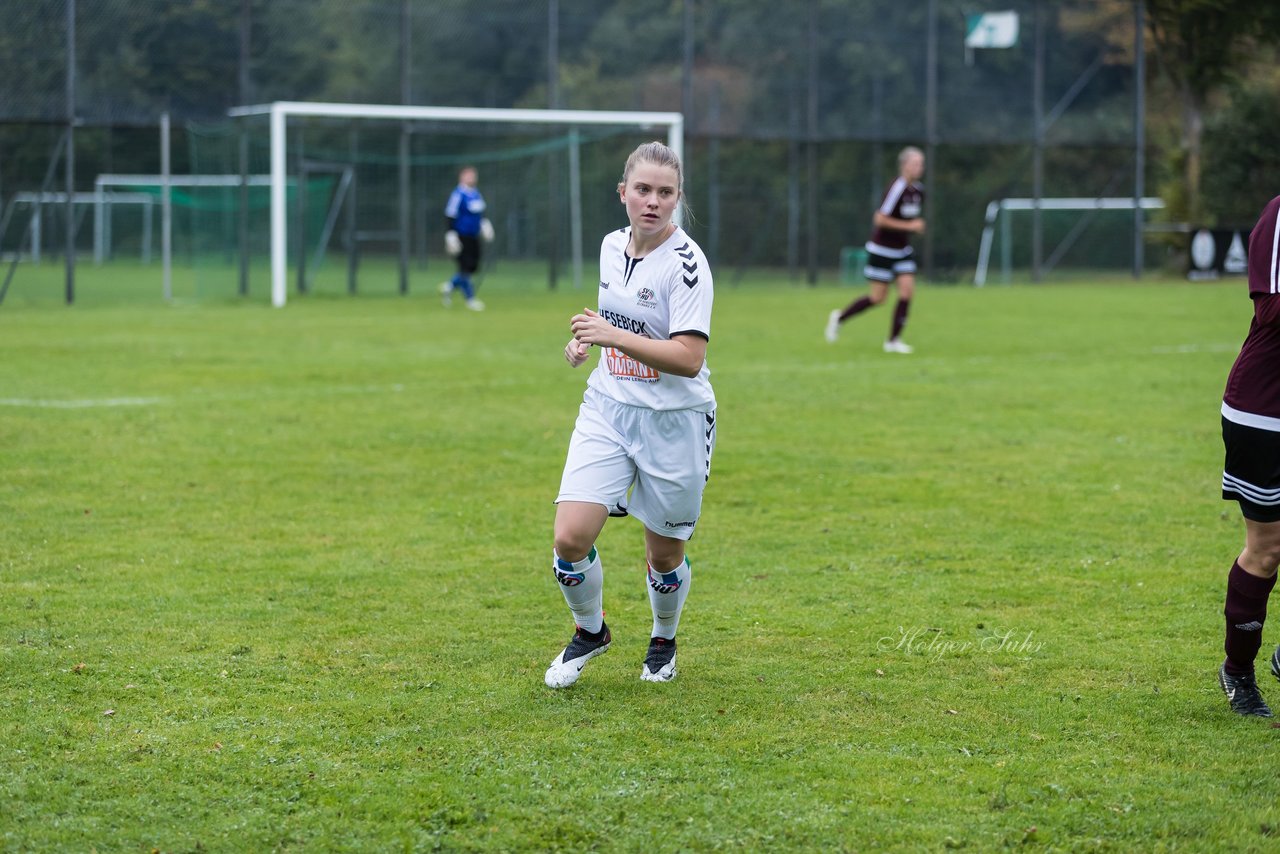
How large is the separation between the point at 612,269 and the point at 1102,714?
6.83 ft

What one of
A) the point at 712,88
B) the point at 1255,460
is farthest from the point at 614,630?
the point at 712,88

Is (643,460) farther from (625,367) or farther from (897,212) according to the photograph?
(897,212)

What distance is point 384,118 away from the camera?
94.9ft

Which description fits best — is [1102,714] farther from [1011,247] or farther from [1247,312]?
[1011,247]

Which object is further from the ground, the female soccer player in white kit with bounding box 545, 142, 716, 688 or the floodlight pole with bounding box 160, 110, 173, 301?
the floodlight pole with bounding box 160, 110, 173, 301

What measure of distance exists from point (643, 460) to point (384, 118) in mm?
24925

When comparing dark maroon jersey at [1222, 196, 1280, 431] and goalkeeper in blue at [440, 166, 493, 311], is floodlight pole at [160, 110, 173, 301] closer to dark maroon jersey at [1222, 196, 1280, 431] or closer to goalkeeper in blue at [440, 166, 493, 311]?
goalkeeper in blue at [440, 166, 493, 311]

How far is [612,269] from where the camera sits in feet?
17.0

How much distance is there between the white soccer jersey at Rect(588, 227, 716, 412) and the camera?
499 centimetres

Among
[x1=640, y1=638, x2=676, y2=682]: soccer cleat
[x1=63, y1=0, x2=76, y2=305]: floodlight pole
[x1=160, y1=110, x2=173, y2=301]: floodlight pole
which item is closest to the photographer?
[x1=640, y1=638, x2=676, y2=682]: soccer cleat

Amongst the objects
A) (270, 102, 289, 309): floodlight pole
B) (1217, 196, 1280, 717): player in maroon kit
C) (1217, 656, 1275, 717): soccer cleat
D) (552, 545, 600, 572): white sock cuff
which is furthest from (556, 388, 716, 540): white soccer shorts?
(270, 102, 289, 309): floodlight pole

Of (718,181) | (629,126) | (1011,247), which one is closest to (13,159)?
(629,126)

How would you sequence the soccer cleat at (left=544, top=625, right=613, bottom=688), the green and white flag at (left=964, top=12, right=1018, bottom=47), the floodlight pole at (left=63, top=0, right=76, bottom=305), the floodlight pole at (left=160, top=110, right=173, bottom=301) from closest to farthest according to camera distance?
the soccer cleat at (left=544, top=625, right=613, bottom=688) < the floodlight pole at (left=63, top=0, right=76, bottom=305) < the floodlight pole at (left=160, top=110, right=173, bottom=301) < the green and white flag at (left=964, top=12, right=1018, bottom=47)

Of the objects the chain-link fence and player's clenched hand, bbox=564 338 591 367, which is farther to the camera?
the chain-link fence
